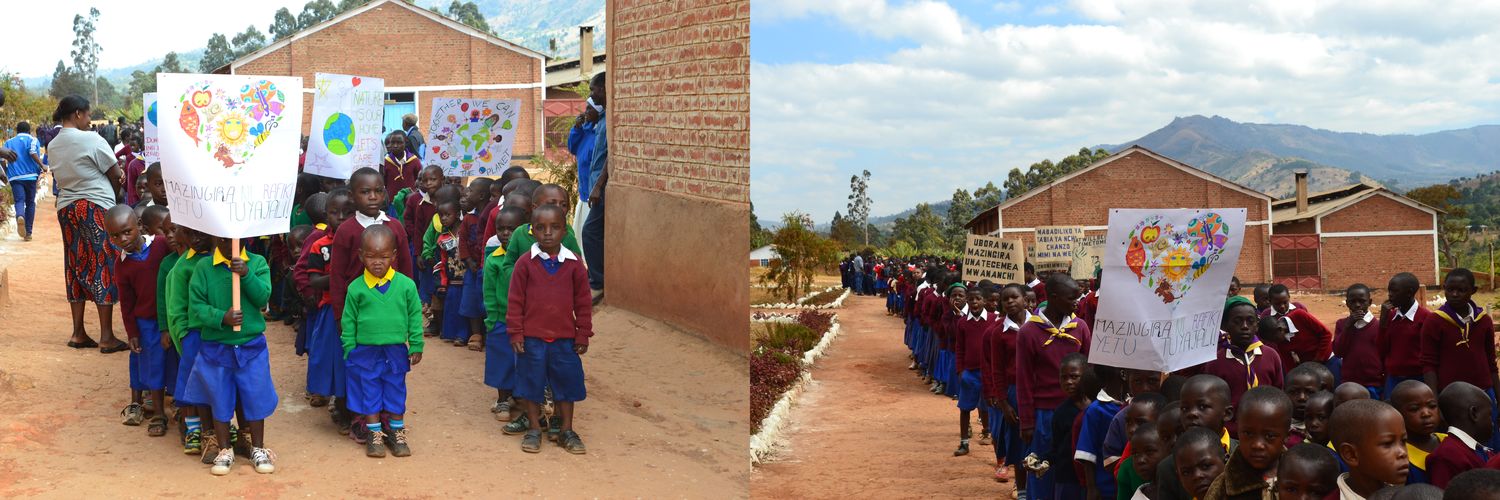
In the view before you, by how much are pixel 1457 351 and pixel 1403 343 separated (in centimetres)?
39

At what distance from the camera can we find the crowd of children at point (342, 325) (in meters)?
5.99

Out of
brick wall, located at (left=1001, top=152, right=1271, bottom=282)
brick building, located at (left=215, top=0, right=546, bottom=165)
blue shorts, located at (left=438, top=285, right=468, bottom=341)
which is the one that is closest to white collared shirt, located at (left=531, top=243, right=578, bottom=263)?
blue shorts, located at (left=438, top=285, right=468, bottom=341)

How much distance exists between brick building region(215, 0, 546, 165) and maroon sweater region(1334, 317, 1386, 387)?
23239 mm

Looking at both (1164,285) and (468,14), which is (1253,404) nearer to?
(1164,285)

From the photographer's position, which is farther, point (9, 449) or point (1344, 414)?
point (9, 449)

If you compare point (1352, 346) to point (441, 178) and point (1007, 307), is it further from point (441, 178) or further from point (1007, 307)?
point (441, 178)

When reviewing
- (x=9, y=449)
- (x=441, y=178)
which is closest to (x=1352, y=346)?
(x=441, y=178)

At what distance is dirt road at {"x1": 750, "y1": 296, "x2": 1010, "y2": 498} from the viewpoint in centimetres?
897

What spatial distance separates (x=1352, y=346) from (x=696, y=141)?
4509 mm

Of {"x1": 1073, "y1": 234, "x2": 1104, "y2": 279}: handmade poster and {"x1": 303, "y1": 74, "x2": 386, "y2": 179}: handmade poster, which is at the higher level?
{"x1": 303, "y1": 74, "x2": 386, "y2": 179}: handmade poster

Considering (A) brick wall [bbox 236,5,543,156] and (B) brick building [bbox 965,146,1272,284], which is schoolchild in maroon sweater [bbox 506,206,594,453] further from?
(B) brick building [bbox 965,146,1272,284]

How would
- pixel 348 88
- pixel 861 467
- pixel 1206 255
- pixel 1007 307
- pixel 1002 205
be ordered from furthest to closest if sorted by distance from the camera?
pixel 1002 205 → pixel 861 467 → pixel 348 88 → pixel 1007 307 → pixel 1206 255

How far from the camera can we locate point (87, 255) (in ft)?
26.0

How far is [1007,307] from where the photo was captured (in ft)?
23.1
